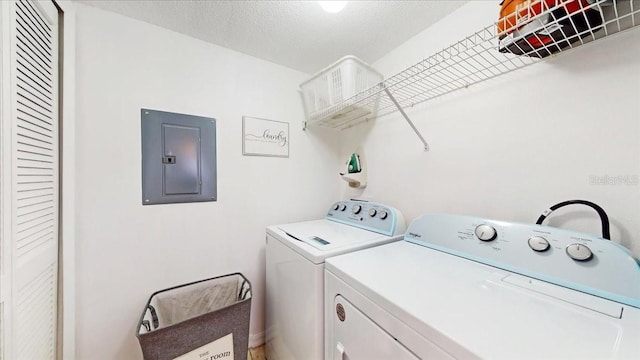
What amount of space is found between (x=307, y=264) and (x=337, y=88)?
3.68 feet

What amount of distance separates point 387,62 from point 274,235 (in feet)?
4.86

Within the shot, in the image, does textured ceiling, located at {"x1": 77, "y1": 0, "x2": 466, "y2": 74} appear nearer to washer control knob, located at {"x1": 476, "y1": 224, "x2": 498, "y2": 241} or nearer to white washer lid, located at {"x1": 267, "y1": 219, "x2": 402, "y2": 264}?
washer control knob, located at {"x1": 476, "y1": 224, "x2": 498, "y2": 241}

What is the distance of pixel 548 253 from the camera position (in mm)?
745

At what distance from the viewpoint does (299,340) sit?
1.06 metres

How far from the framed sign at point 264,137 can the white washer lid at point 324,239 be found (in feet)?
1.97

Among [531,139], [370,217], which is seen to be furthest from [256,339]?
[531,139]

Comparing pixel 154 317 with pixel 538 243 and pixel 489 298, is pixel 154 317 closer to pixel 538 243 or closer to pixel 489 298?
pixel 489 298

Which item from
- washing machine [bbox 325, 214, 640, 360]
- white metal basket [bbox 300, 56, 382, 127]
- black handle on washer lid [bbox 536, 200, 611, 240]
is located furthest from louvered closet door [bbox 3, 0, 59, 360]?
black handle on washer lid [bbox 536, 200, 611, 240]

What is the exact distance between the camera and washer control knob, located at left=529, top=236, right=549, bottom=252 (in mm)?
752

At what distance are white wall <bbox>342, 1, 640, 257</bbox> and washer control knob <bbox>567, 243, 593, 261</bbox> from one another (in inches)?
8.2

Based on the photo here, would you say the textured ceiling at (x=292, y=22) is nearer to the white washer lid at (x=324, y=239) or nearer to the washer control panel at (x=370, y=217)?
the washer control panel at (x=370, y=217)

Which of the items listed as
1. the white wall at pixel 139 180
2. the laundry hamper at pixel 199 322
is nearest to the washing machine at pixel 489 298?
the laundry hamper at pixel 199 322

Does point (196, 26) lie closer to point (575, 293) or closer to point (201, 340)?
point (201, 340)

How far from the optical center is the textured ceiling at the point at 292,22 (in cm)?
119
